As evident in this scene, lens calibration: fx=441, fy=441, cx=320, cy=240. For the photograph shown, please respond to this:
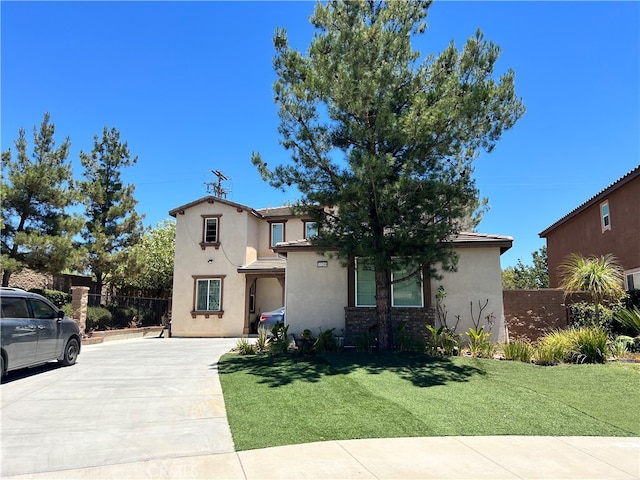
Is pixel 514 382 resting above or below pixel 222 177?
below

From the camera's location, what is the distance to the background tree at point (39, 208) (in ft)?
56.6

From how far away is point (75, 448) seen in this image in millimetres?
5469

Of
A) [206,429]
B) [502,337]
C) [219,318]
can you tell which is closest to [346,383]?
[206,429]

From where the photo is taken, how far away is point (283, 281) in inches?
883

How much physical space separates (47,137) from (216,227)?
8.26m

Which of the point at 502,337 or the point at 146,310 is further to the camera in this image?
the point at 146,310

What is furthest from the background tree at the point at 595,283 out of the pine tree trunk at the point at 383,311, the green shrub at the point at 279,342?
the green shrub at the point at 279,342

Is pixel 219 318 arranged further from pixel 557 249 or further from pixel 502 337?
pixel 557 249

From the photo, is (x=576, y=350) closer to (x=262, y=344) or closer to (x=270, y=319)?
(x=262, y=344)

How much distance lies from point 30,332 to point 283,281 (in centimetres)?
1362

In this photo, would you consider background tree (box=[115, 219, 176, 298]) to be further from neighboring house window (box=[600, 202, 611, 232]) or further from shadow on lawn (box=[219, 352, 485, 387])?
neighboring house window (box=[600, 202, 611, 232])

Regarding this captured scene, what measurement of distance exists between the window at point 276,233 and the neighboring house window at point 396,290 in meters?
9.91

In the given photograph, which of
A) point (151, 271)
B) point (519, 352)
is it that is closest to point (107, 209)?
point (151, 271)

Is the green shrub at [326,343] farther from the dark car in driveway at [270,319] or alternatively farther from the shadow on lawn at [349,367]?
the dark car in driveway at [270,319]
